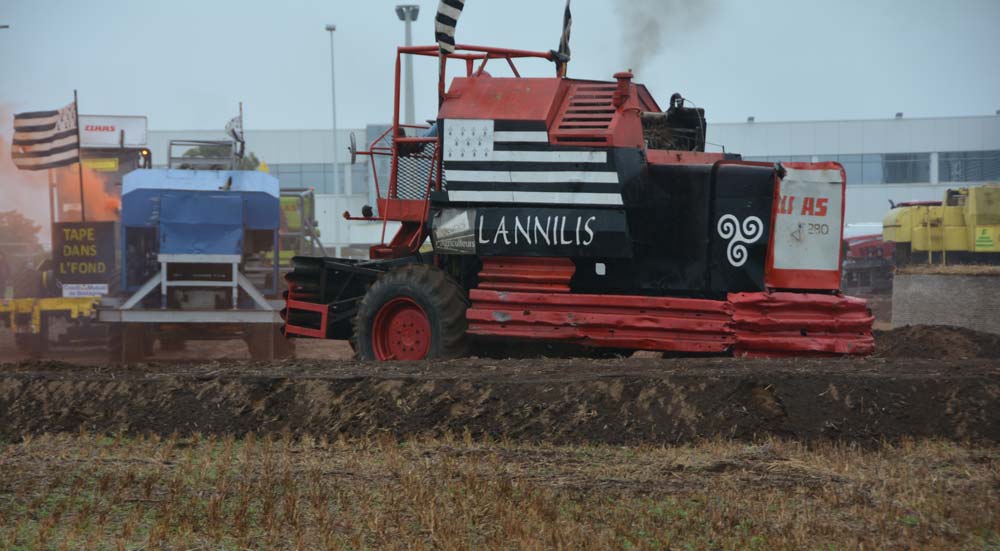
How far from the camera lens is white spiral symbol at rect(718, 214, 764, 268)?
462 inches

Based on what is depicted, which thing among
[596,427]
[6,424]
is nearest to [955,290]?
[596,427]

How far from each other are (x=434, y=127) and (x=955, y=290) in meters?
→ 11.0

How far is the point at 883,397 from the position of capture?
934cm

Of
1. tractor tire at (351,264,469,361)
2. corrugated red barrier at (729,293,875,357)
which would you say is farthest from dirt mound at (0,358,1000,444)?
tractor tire at (351,264,469,361)

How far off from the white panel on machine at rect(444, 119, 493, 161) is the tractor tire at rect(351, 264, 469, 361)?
4.06ft

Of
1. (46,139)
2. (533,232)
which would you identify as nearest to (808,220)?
(533,232)

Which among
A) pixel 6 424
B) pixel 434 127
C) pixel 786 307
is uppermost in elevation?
pixel 434 127

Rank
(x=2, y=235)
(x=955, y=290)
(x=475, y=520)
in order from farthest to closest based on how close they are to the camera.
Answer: (x=2, y=235) < (x=955, y=290) < (x=475, y=520)

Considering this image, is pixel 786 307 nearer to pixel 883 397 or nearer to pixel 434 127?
pixel 883 397

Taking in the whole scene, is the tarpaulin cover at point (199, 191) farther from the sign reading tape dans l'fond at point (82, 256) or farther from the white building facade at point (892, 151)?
the white building facade at point (892, 151)

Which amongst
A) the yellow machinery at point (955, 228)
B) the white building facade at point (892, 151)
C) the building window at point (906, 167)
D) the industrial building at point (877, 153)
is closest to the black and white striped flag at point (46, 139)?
the yellow machinery at point (955, 228)

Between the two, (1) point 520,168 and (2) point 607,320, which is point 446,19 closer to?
(1) point 520,168

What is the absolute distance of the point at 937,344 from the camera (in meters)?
15.5

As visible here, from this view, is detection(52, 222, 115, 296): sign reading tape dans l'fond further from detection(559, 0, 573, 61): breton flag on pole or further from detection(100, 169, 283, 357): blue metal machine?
detection(559, 0, 573, 61): breton flag on pole
